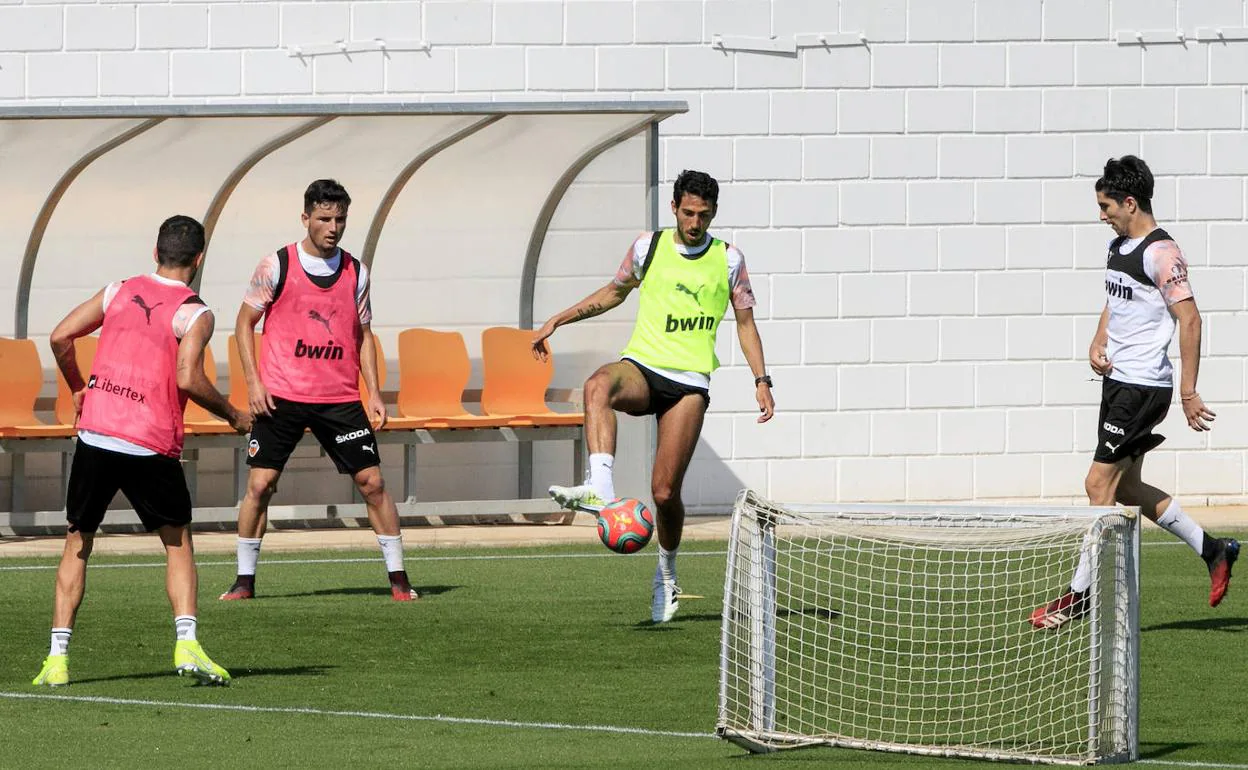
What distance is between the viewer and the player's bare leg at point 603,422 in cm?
855

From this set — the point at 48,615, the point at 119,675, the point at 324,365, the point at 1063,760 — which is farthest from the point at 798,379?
the point at 1063,760

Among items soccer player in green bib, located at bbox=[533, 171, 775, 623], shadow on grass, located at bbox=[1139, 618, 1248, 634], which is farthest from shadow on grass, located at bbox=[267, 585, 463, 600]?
shadow on grass, located at bbox=[1139, 618, 1248, 634]

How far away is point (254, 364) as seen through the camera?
33.1ft

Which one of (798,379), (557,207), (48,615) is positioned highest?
(557,207)

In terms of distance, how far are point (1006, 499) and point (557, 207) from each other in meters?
4.14

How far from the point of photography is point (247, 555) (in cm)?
1061

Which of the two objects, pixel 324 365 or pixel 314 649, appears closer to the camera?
pixel 314 649

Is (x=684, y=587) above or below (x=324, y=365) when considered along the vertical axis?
below

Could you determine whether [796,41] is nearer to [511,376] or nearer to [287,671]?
[511,376]

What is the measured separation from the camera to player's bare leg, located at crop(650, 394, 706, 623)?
9.30 m

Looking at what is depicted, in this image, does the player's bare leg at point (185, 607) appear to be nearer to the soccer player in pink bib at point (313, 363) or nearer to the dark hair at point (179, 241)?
the dark hair at point (179, 241)

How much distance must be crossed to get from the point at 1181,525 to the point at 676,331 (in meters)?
2.52

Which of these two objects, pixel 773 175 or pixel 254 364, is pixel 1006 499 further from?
pixel 254 364

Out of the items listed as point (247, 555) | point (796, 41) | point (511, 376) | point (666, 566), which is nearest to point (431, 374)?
point (511, 376)
